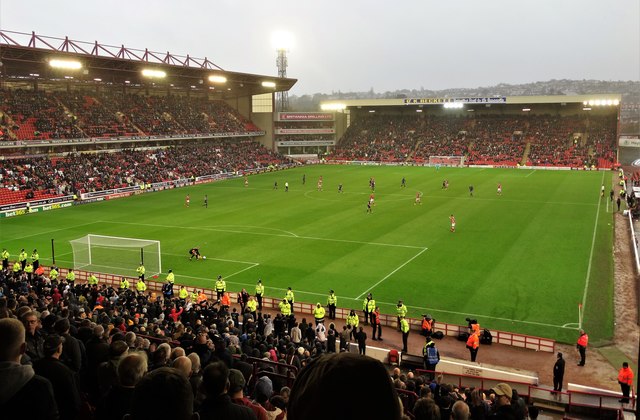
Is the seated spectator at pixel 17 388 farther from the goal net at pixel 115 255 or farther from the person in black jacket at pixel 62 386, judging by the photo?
the goal net at pixel 115 255

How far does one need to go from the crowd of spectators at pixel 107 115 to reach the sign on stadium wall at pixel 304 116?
7.51 metres

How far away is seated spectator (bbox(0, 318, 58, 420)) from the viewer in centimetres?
393

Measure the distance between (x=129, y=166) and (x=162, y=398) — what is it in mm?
69864

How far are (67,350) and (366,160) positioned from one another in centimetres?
9793

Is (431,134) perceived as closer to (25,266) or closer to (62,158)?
(62,158)

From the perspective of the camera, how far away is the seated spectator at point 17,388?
393 cm

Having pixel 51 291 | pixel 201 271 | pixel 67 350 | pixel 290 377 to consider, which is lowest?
pixel 201 271

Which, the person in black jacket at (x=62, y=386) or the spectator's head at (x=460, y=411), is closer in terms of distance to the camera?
the person in black jacket at (x=62, y=386)

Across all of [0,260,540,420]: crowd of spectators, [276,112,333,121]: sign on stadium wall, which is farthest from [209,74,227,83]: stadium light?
[0,260,540,420]: crowd of spectators

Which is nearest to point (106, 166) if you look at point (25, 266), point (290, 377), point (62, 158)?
point (62, 158)

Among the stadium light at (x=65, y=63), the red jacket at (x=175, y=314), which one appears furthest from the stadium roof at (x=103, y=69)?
the red jacket at (x=175, y=314)

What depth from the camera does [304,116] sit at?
109250mm

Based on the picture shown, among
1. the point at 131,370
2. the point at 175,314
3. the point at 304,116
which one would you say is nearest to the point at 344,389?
the point at 131,370

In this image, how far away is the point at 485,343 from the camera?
21.2 metres
